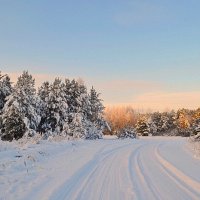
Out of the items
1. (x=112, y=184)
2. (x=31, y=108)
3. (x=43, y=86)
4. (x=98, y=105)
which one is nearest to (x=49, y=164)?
(x=112, y=184)

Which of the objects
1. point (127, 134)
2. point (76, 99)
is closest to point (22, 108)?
point (76, 99)

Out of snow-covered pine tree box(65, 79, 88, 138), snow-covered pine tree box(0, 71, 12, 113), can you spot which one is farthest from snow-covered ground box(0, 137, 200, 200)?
snow-covered pine tree box(65, 79, 88, 138)

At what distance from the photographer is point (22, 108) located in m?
39.0

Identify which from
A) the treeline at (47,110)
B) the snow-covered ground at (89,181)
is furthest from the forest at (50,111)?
the snow-covered ground at (89,181)

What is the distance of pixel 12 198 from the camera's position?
325 inches

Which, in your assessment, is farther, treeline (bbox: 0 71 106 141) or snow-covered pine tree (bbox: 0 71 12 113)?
snow-covered pine tree (bbox: 0 71 12 113)

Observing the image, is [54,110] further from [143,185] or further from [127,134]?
[143,185]

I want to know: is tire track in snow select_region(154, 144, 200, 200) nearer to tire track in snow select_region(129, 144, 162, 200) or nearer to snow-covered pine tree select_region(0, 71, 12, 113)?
tire track in snow select_region(129, 144, 162, 200)

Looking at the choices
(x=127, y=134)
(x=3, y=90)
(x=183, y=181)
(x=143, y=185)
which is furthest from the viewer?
(x=127, y=134)

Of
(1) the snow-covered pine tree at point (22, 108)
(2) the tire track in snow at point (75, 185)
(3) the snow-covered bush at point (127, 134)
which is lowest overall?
(2) the tire track in snow at point (75, 185)

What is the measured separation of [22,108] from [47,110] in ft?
38.8

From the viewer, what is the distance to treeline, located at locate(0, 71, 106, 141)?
3853 centimetres

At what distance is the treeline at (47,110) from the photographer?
3853 centimetres

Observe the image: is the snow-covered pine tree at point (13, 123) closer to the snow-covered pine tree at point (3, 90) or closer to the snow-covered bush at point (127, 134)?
the snow-covered pine tree at point (3, 90)
